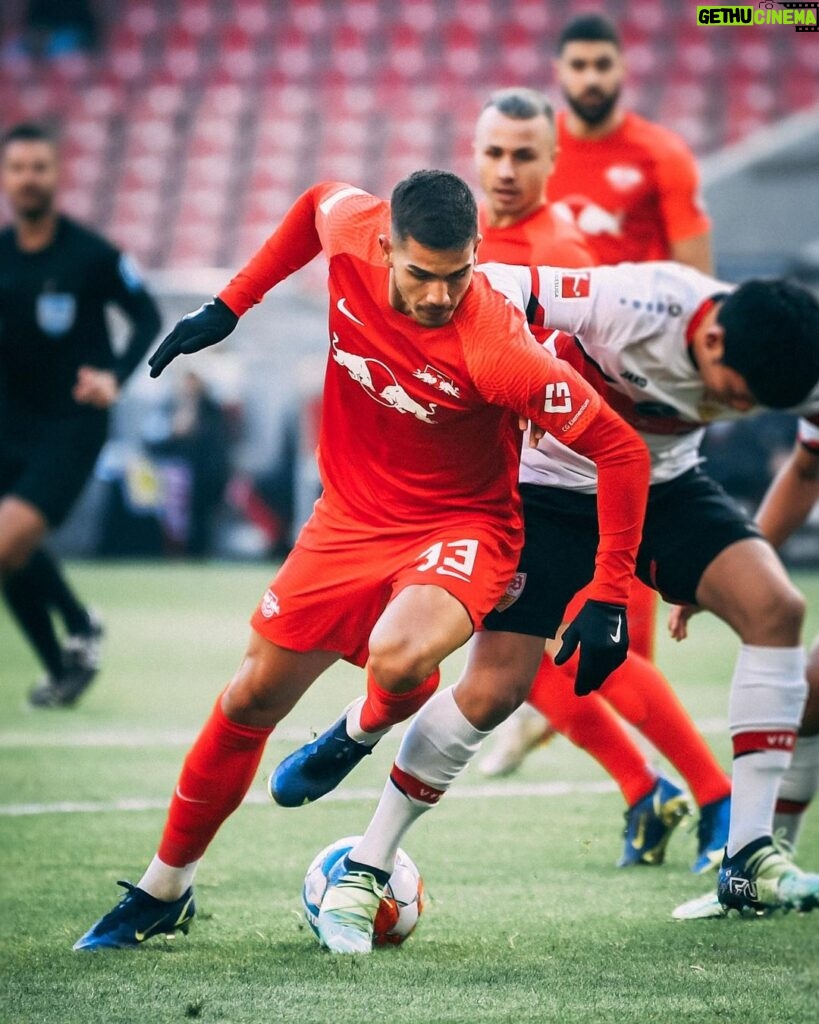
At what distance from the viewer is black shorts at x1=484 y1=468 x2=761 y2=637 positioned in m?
3.83

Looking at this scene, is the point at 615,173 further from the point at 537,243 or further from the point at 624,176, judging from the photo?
the point at 537,243

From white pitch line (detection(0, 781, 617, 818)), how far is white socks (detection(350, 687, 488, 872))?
1625 millimetres

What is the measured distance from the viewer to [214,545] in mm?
14438

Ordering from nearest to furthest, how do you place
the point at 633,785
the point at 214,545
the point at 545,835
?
the point at 633,785
the point at 545,835
the point at 214,545

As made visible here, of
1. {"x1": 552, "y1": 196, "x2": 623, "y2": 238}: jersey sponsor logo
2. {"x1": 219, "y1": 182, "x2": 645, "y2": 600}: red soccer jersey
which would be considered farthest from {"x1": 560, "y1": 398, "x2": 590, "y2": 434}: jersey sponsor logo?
{"x1": 552, "y1": 196, "x2": 623, "y2": 238}: jersey sponsor logo

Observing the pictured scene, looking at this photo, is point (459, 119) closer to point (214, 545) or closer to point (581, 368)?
point (214, 545)

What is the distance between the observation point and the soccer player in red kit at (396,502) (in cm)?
334

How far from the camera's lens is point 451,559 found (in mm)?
3484

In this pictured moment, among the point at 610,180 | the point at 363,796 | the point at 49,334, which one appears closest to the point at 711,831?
the point at 363,796

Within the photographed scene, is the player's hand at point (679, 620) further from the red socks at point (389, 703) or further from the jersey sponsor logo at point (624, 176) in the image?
the jersey sponsor logo at point (624, 176)

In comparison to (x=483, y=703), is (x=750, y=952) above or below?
below

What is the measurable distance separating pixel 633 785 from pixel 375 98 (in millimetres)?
16495

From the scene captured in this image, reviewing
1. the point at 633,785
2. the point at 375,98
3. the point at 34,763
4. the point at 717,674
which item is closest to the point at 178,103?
the point at 375,98

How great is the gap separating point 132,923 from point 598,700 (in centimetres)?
161
